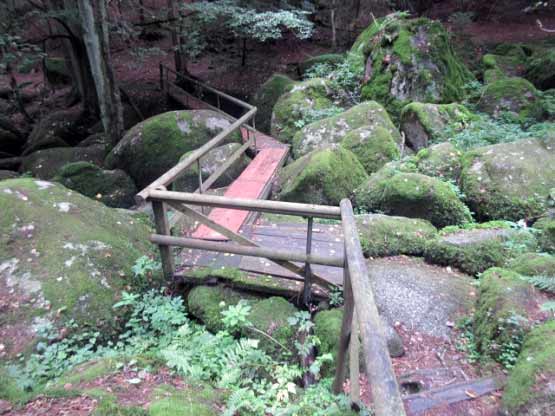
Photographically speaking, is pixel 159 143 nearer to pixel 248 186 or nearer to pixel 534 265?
pixel 248 186

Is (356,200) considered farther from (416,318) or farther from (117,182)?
(117,182)

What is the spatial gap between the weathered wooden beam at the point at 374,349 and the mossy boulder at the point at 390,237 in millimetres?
2684

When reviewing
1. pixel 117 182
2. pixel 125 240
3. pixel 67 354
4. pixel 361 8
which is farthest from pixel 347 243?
pixel 361 8

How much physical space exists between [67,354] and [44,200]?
204 cm

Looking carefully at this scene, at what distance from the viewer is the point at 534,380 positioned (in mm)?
2646

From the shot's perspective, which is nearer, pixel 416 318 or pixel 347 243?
pixel 347 243

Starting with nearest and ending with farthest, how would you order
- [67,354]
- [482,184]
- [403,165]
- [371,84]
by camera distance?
[67,354]
[482,184]
[403,165]
[371,84]

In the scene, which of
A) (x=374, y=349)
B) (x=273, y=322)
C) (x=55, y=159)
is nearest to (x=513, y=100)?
(x=273, y=322)

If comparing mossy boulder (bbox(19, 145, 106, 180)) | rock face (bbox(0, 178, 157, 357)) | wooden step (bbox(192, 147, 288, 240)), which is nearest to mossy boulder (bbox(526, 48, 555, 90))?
wooden step (bbox(192, 147, 288, 240))

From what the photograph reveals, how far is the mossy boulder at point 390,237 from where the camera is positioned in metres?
4.94

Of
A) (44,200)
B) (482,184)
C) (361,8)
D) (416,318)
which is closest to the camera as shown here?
(416,318)

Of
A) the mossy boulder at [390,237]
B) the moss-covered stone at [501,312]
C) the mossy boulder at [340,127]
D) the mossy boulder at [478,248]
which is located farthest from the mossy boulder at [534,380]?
the mossy boulder at [340,127]

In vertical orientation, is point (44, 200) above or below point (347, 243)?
below

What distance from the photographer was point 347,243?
2.57 meters
